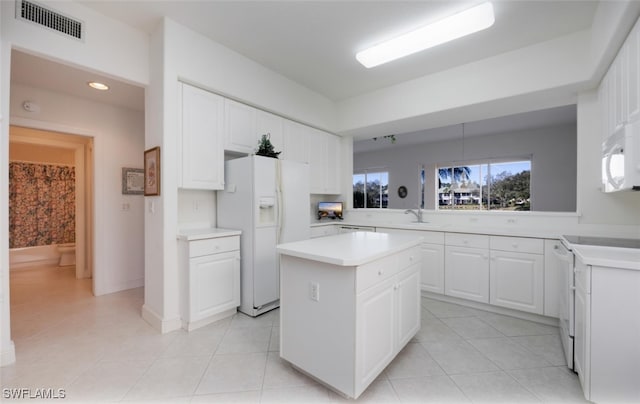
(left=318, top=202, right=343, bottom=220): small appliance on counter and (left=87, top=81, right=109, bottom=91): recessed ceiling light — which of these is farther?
(left=318, top=202, right=343, bottom=220): small appliance on counter

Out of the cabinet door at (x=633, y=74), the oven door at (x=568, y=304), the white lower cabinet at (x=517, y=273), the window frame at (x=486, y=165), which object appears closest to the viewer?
the cabinet door at (x=633, y=74)

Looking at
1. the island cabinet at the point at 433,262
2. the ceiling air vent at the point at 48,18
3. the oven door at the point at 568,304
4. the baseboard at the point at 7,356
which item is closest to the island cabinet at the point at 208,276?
the baseboard at the point at 7,356

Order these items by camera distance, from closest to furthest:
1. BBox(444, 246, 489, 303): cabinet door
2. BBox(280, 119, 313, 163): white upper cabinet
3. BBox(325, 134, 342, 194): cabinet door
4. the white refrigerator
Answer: the white refrigerator < BBox(444, 246, 489, 303): cabinet door < BBox(280, 119, 313, 163): white upper cabinet < BBox(325, 134, 342, 194): cabinet door

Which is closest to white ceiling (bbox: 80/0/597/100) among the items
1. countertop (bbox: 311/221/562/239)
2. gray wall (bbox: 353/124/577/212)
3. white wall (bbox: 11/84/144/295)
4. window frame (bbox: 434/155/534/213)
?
white wall (bbox: 11/84/144/295)

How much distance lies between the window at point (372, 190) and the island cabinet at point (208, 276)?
18.4 ft

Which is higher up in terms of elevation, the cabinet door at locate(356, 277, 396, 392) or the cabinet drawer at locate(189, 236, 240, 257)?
the cabinet drawer at locate(189, 236, 240, 257)

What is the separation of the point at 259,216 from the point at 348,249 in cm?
137

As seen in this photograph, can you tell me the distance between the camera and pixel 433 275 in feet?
10.8

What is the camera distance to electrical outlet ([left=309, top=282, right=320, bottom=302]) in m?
1.66

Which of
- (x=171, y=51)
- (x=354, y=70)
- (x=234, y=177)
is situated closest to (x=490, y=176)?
(x=354, y=70)

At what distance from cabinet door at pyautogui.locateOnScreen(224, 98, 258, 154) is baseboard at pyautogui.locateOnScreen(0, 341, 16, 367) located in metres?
2.28

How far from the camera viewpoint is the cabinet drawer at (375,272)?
153 centimetres

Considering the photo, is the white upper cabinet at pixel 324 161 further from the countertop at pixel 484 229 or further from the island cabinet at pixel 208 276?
the island cabinet at pixel 208 276

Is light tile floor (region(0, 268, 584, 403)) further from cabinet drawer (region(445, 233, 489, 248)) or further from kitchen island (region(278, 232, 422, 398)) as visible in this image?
cabinet drawer (region(445, 233, 489, 248))
